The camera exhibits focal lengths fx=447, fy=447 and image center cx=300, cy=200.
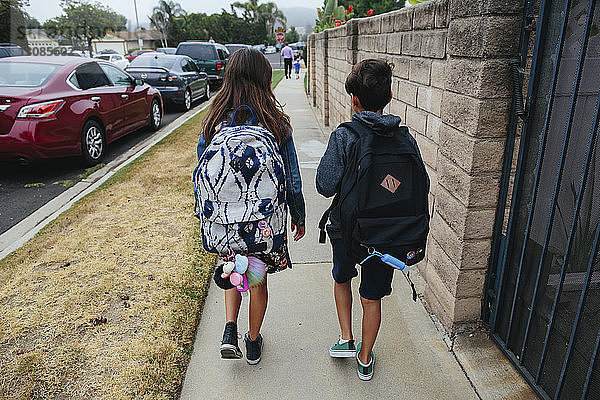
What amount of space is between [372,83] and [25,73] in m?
6.10

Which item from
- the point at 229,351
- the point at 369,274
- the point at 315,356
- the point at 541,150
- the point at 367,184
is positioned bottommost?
the point at 315,356

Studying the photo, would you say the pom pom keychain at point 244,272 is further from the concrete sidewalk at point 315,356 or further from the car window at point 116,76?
the car window at point 116,76

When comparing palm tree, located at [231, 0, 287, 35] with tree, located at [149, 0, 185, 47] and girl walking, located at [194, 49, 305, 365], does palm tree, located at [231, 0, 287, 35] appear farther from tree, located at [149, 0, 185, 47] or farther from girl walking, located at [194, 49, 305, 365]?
girl walking, located at [194, 49, 305, 365]

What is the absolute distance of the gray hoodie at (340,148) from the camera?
6.88 feet

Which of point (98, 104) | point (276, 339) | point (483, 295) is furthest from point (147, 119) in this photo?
point (483, 295)

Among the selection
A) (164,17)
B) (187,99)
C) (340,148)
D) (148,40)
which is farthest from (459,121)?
(148,40)

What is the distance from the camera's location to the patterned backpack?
7.20 feet

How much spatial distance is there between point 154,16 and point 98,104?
3178 inches

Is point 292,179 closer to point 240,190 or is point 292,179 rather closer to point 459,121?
point 240,190

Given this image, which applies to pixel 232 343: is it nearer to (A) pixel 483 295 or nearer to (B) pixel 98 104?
(A) pixel 483 295

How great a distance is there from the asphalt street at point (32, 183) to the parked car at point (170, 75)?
4329mm

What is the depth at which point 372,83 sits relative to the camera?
218cm

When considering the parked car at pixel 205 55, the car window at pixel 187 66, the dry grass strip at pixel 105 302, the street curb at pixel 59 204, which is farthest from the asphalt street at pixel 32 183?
the parked car at pixel 205 55

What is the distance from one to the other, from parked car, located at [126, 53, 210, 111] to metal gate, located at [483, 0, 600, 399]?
1104 cm
